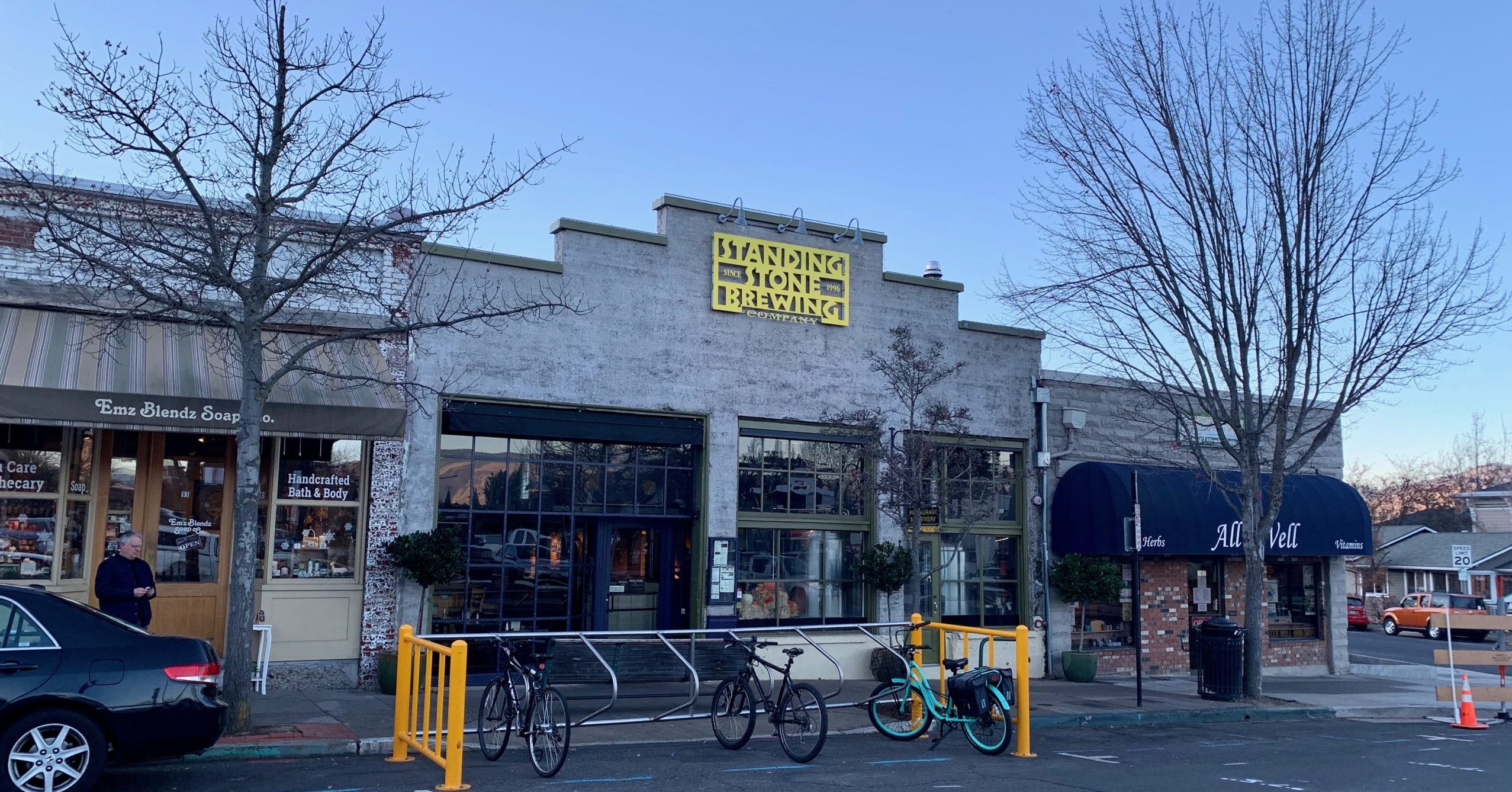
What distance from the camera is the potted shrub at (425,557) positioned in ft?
45.1

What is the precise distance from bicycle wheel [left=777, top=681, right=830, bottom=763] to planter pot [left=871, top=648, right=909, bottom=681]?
16.0ft

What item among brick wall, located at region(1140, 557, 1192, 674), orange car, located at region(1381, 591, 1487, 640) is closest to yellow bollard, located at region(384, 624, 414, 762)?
brick wall, located at region(1140, 557, 1192, 674)

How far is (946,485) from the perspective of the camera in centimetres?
1655

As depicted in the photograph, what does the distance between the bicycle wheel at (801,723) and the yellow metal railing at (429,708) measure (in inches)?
108

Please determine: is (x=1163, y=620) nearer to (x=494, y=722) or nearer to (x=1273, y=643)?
(x=1273, y=643)

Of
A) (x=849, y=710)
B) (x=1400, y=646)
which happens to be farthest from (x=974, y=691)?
(x=1400, y=646)

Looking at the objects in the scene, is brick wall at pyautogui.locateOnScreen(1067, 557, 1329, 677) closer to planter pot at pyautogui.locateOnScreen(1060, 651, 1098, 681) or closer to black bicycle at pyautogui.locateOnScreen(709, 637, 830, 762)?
planter pot at pyautogui.locateOnScreen(1060, 651, 1098, 681)

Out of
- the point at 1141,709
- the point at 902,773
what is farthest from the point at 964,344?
the point at 902,773

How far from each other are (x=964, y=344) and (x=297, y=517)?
1027 cm

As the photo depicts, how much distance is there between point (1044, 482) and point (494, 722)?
11.3m

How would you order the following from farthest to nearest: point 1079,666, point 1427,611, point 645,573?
point 1427,611, point 1079,666, point 645,573

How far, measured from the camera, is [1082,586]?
18.2 m

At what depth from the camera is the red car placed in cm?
4591

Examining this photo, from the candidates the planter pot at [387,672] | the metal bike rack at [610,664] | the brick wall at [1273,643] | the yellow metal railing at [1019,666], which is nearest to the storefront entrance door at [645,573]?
the planter pot at [387,672]
